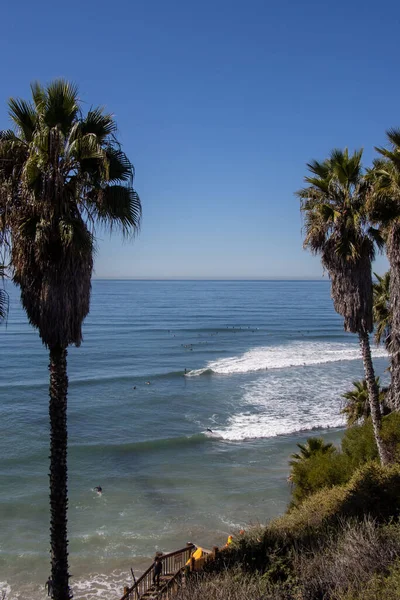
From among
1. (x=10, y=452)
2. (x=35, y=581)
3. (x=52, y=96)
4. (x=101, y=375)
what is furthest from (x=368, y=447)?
(x=101, y=375)

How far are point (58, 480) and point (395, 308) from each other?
12.1m

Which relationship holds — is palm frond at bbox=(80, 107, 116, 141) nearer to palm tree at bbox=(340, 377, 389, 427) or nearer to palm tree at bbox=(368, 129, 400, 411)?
palm tree at bbox=(368, 129, 400, 411)

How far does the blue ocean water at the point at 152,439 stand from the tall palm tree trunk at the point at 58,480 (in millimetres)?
6393

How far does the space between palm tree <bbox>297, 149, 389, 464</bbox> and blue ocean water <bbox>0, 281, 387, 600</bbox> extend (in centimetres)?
928

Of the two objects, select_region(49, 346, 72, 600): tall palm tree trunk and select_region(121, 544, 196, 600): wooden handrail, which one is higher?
select_region(49, 346, 72, 600): tall palm tree trunk

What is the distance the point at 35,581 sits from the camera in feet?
49.6

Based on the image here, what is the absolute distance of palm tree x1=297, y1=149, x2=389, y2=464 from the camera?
45.8 ft

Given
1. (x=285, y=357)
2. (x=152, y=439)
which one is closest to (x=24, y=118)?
(x=152, y=439)

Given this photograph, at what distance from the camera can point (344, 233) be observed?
46.3 feet

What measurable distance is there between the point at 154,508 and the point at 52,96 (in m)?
16.2

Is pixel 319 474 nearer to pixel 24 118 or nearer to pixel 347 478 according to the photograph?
pixel 347 478

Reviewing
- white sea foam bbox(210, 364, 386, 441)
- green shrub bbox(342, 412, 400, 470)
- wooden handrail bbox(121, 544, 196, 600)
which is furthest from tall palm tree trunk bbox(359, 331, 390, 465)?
white sea foam bbox(210, 364, 386, 441)

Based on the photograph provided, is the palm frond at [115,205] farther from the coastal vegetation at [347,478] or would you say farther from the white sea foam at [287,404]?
the white sea foam at [287,404]

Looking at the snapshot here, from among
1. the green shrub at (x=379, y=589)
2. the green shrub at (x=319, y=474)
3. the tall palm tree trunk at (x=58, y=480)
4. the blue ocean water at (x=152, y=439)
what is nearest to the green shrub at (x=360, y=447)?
the green shrub at (x=319, y=474)
